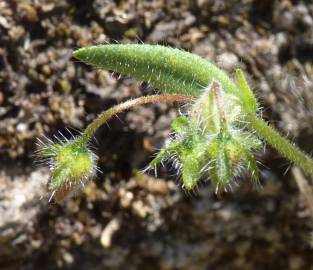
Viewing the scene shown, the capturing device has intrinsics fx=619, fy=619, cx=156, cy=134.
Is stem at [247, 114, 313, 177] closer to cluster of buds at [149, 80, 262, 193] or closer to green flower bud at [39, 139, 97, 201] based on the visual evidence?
cluster of buds at [149, 80, 262, 193]

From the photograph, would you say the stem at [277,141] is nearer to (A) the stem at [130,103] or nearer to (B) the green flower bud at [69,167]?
(A) the stem at [130,103]

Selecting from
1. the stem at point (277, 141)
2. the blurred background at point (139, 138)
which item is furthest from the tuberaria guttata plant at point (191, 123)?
the blurred background at point (139, 138)

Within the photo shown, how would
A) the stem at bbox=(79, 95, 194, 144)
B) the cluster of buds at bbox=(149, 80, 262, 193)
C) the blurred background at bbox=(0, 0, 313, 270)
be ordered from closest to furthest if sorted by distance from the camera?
the cluster of buds at bbox=(149, 80, 262, 193), the stem at bbox=(79, 95, 194, 144), the blurred background at bbox=(0, 0, 313, 270)

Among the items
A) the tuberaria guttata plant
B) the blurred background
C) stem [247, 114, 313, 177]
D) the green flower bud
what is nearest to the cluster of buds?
the tuberaria guttata plant

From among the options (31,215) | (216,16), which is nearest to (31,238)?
(31,215)

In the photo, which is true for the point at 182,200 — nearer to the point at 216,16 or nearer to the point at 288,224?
the point at 288,224

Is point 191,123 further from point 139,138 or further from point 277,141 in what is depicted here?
point 139,138
